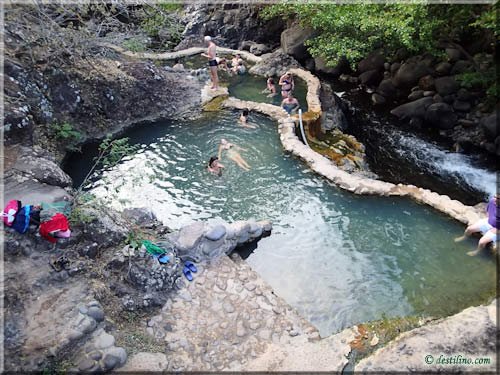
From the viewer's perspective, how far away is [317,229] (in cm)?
809

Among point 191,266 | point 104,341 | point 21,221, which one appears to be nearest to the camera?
point 104,341

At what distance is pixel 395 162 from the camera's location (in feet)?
38.2

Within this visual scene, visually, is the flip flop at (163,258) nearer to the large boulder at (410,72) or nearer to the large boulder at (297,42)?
the large boulder at (410,72)

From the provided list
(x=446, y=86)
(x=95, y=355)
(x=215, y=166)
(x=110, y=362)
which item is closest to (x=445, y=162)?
(x=446, y=86)

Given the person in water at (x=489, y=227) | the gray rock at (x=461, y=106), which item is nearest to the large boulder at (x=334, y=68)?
the gray rock at (x=461, y=106)

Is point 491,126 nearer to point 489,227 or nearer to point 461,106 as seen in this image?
point 461,106

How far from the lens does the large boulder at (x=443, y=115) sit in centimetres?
1251

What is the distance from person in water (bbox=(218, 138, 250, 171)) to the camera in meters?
10.0

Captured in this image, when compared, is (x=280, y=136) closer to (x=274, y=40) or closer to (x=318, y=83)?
(x=318, y=83)

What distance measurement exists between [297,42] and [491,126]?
8.58 meters

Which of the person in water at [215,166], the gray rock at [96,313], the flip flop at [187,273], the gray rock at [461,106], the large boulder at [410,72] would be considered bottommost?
the flip flop at [187,273]

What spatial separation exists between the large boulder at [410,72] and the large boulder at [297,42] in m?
4.27

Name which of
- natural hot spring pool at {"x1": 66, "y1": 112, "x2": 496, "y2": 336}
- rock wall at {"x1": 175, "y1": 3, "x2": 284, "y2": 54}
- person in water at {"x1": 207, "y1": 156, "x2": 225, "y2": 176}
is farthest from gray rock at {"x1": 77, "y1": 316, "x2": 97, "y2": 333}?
rock wall at {"x1": 175, "y1": 3, "x2": 284, "y2": 54}

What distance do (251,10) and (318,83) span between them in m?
8.91
